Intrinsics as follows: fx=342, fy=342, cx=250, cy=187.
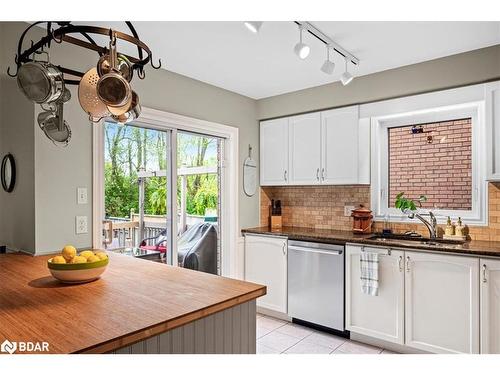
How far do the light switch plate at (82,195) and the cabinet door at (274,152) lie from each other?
213 centimetres

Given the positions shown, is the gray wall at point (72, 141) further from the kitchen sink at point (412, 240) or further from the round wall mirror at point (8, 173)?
the kitchen sink at point (412, 240)

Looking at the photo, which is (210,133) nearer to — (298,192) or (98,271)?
(298,192)

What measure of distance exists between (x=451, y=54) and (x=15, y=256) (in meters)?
3.61

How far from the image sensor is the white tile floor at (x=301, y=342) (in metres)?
2.88

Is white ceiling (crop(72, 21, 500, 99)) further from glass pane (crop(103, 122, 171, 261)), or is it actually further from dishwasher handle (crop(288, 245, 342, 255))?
dishwasher handle (crop(288, 245, 342, 255))

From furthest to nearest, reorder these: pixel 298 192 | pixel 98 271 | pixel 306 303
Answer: pixel 298 192 → pixel 306 303 → pixel 98 271

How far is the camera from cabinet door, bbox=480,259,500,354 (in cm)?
236

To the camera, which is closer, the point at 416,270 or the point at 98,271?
the point at 98,271

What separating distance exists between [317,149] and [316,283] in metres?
1.39

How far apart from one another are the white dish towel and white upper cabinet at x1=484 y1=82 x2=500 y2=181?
1.10 metres

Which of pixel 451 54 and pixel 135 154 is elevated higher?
pixel 451 54
